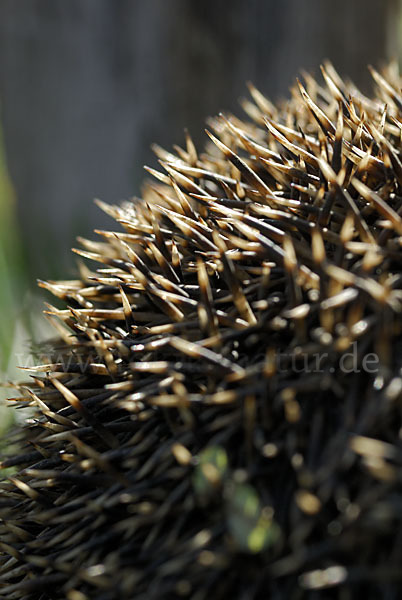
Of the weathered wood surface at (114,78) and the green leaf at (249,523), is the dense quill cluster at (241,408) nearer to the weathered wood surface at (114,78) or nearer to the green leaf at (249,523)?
the green leaf at (249,523)

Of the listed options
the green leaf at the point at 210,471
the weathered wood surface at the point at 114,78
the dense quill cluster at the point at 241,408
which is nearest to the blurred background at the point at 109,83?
the weathered wood surface at the point at 114,78

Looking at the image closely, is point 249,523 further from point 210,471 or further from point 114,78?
point 114,78

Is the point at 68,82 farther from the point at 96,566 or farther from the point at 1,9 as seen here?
the point at 96,566

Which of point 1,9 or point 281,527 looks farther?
point 1,9

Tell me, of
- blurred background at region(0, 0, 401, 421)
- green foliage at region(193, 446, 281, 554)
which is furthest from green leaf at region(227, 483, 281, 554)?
blurred background at region(0, 0, 401, 421)

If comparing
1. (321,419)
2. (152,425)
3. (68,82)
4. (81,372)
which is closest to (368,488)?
(321,419)

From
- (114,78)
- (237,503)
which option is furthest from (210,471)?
(114,78)
